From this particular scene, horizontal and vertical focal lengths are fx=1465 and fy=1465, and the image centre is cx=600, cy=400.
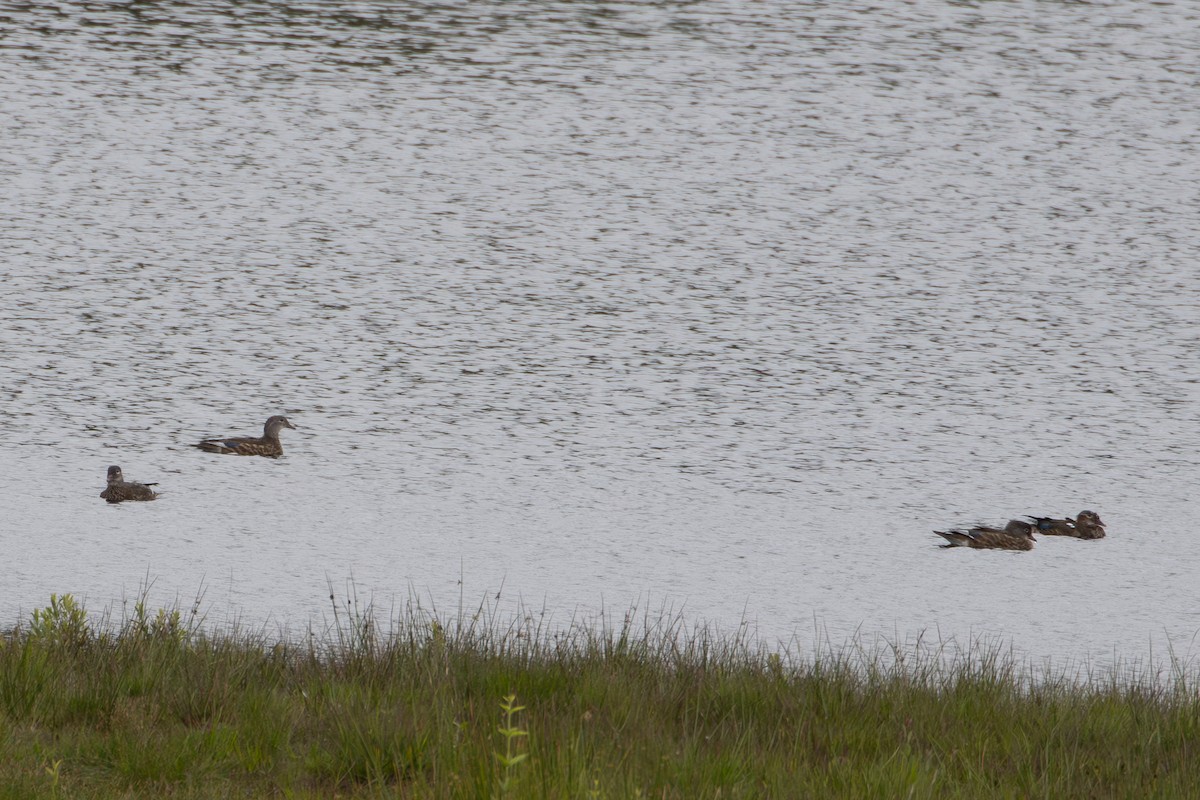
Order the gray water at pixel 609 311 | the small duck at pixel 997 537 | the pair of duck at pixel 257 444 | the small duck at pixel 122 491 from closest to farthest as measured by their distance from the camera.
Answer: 1. the gray water at pixel 609 311
2. the small duck at pixel 997 537
3. the small duck at pixel 122 491
4. the pair of duck at pixel 257 444

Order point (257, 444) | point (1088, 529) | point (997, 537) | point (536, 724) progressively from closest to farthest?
point (536, 724) → point (997, 537) → point (1088, 529) → point (257, 444)

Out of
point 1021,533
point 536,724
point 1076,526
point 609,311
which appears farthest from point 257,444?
point 536,724

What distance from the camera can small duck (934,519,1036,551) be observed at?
770 cm

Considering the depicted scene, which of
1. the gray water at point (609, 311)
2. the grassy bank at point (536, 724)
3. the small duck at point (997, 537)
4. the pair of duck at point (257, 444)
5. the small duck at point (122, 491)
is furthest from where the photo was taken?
the pair of duck at point (257, 444)

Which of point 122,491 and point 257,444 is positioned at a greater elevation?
point 122,491

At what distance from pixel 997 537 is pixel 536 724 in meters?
4.17

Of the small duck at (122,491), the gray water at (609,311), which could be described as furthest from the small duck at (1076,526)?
the small duck at (122,491)

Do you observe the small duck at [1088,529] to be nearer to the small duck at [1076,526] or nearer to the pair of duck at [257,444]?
the small duck at [1076,526]

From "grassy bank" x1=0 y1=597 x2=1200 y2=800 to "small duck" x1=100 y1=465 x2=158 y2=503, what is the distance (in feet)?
7.95

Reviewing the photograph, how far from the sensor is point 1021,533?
7.81 m

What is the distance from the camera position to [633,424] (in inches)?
378

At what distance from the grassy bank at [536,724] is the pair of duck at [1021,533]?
82.1 inches

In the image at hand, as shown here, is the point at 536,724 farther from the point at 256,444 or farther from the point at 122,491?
the point at 256,444

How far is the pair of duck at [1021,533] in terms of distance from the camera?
7.71 metres
